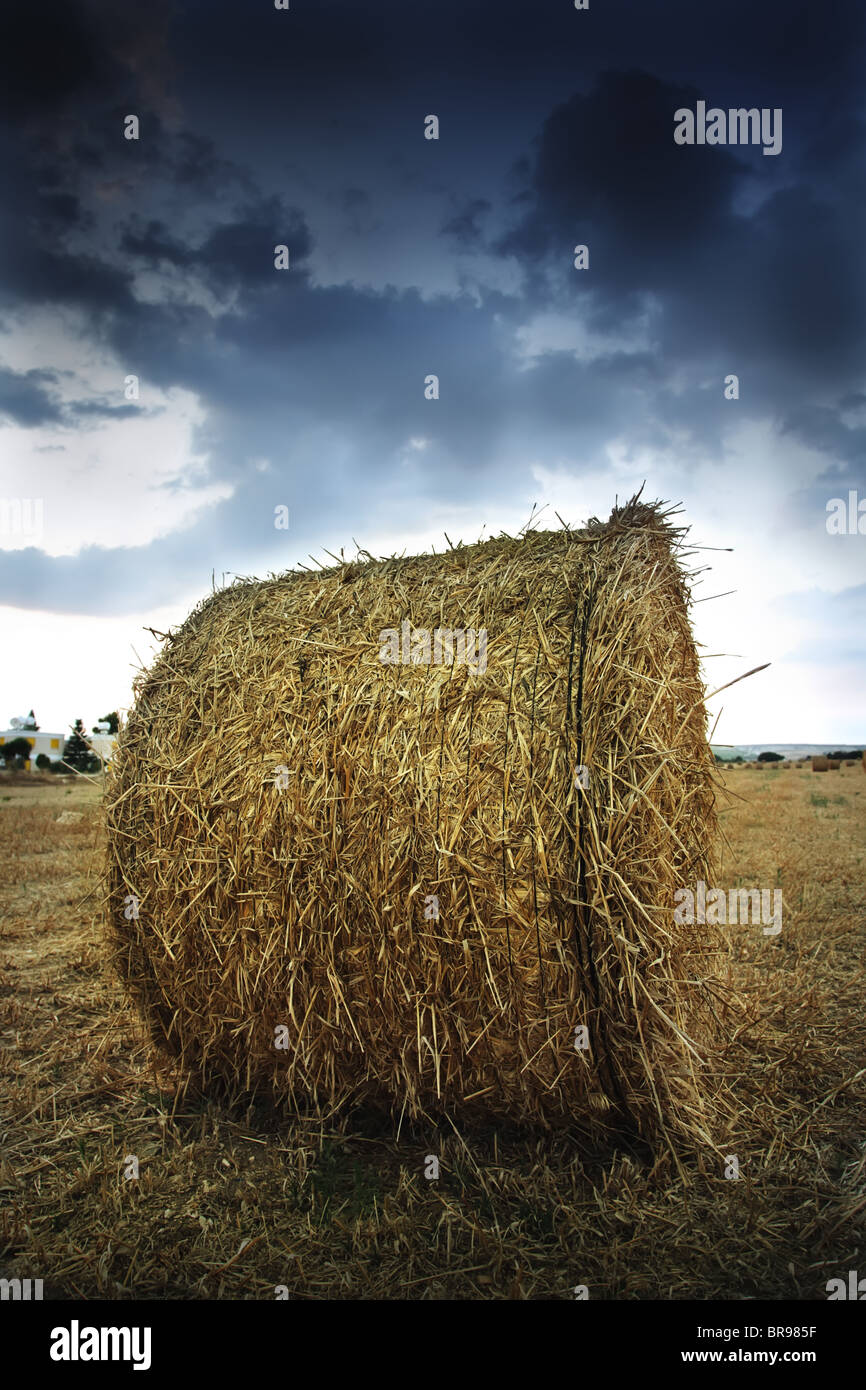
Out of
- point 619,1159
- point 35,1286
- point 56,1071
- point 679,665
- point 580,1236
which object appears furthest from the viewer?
point 56,1071

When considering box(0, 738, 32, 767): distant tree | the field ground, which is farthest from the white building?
the field ground

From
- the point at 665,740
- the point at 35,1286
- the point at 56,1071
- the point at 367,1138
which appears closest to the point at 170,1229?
the point at 35,1286

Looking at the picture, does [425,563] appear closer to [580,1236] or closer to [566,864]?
[566,864]

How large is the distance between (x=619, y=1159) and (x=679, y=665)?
2.54m

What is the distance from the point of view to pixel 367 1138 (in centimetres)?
415
